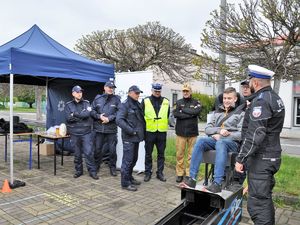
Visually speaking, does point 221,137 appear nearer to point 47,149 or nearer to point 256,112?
point 256,112

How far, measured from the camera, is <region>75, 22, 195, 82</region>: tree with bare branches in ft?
71.7

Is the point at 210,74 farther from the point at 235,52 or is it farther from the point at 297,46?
the point at 297,46

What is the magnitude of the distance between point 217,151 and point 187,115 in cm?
209

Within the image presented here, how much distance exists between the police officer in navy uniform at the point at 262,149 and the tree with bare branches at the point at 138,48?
60.9 ft

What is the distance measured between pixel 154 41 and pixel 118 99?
15.6m

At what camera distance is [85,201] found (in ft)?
17.0

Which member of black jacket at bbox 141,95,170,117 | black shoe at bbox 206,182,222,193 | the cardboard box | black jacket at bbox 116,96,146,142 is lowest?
the cardboard box

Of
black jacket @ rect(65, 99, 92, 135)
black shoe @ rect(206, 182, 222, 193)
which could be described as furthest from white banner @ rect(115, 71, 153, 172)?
black shoe @ rect(206, 182, 222, 193)

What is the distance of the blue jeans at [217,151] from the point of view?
4.01 m

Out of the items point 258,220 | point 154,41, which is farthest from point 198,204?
point 154,41

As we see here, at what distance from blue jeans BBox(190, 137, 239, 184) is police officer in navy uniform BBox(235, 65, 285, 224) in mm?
561

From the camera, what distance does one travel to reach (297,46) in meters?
9.73

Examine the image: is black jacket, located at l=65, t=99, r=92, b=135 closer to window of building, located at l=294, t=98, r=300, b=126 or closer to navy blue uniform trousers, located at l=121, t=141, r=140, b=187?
navy blue uniform trousers, located at l=121, t=141, r=140, b=187

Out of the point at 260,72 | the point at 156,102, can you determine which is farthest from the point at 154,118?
the point at 260,72
